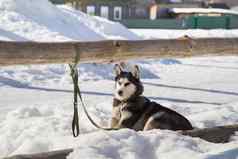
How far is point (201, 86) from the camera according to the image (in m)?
11.5

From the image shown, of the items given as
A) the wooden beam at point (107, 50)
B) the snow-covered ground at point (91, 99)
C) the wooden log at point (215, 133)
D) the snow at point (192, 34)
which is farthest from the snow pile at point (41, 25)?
the wooden log at point (215, 133)

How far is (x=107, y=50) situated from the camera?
17.4 ft

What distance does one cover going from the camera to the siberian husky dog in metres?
5.42

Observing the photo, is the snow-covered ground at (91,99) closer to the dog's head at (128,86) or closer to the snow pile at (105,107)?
the snow pile at (105,107)

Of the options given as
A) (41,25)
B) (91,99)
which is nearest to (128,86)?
(91,99)

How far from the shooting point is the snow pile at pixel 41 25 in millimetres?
15789

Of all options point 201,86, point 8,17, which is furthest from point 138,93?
point 8,17

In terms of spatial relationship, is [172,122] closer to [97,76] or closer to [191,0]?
[97,76]

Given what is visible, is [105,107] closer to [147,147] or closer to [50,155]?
[147,147]

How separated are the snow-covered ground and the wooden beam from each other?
73 cm

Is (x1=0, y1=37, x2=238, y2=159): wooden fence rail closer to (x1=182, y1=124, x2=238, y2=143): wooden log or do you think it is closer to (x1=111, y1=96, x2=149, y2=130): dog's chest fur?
(x1=182, y1=124, x2=238, y2=143): wooden log

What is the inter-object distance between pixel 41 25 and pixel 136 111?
1185 cm

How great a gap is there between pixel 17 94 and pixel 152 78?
3944 millimetres

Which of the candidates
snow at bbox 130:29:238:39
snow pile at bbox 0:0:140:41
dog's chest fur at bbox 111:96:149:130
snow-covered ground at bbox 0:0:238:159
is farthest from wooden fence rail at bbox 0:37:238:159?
snow at bbox 130:29:238:39
